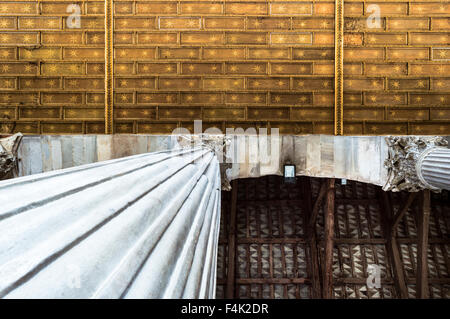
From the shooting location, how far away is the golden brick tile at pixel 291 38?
6270 millimetres

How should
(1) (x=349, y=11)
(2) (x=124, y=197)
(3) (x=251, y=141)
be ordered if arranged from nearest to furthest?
(2) (x=124, y=197) < (3) (x=251, y=141) < (1) (x=349, y=11)

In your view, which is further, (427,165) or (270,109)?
(270,109)

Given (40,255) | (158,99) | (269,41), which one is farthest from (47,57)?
(40,255)

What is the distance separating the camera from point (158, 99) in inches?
251

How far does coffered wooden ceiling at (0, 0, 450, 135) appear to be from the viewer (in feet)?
20.4

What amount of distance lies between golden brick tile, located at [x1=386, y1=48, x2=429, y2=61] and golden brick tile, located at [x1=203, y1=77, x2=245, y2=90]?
11.3 feet

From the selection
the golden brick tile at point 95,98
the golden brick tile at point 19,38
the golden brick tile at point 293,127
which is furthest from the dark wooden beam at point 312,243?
the golden brick tile at point 19,38

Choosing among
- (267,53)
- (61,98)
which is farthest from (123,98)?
(267,53)

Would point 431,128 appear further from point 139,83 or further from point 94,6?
point 94,6

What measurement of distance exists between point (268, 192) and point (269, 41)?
3.88 metres

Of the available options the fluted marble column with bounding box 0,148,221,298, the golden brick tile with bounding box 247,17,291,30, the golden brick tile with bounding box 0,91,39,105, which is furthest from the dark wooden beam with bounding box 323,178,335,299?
the golden brick tile with bounding box 0,91,39,105

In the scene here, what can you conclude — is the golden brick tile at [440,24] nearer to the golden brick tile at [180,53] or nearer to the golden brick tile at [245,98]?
the golden brick tile at [245,98]
